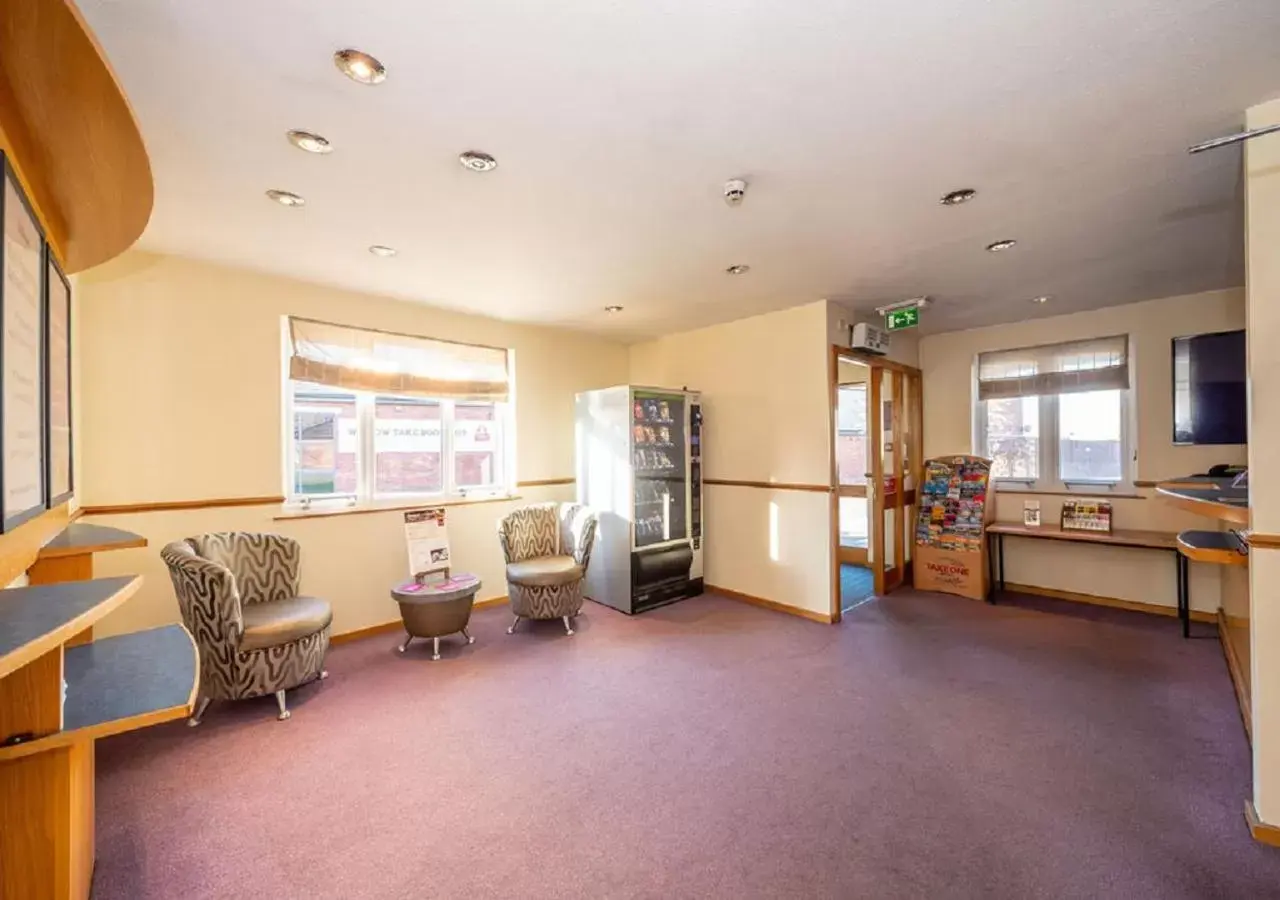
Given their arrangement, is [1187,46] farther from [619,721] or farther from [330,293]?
[330,293]

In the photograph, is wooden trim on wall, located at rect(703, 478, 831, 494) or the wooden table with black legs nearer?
the wooden table with black legs

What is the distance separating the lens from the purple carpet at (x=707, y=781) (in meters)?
1.76

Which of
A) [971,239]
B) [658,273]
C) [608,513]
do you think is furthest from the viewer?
[608,513]

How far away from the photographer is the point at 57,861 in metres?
1.39

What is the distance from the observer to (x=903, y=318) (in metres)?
4.25

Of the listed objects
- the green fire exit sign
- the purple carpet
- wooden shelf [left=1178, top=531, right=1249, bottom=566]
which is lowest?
the purple carpet

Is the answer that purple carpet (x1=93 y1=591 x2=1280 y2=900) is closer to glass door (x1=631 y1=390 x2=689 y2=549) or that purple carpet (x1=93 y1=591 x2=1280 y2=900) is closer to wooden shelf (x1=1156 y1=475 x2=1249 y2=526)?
wooden shelf (x1=1156 y1=475 x2=1249 y2=526)

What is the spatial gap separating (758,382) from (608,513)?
70.2 inches

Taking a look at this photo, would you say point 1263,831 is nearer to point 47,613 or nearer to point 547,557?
point 47,613

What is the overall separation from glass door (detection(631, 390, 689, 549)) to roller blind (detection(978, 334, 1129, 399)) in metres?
3.05

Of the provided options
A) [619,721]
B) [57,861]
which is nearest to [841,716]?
[619,721]

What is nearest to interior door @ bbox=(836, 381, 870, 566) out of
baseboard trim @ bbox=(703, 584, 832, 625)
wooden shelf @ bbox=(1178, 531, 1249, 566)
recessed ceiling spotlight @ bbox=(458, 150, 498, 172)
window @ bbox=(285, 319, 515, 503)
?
baseboard trim @ bbox=(703, 584, 832, 625)

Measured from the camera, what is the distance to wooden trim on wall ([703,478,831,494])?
4.28 m

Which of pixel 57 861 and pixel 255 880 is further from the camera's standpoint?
pixel 255 880
